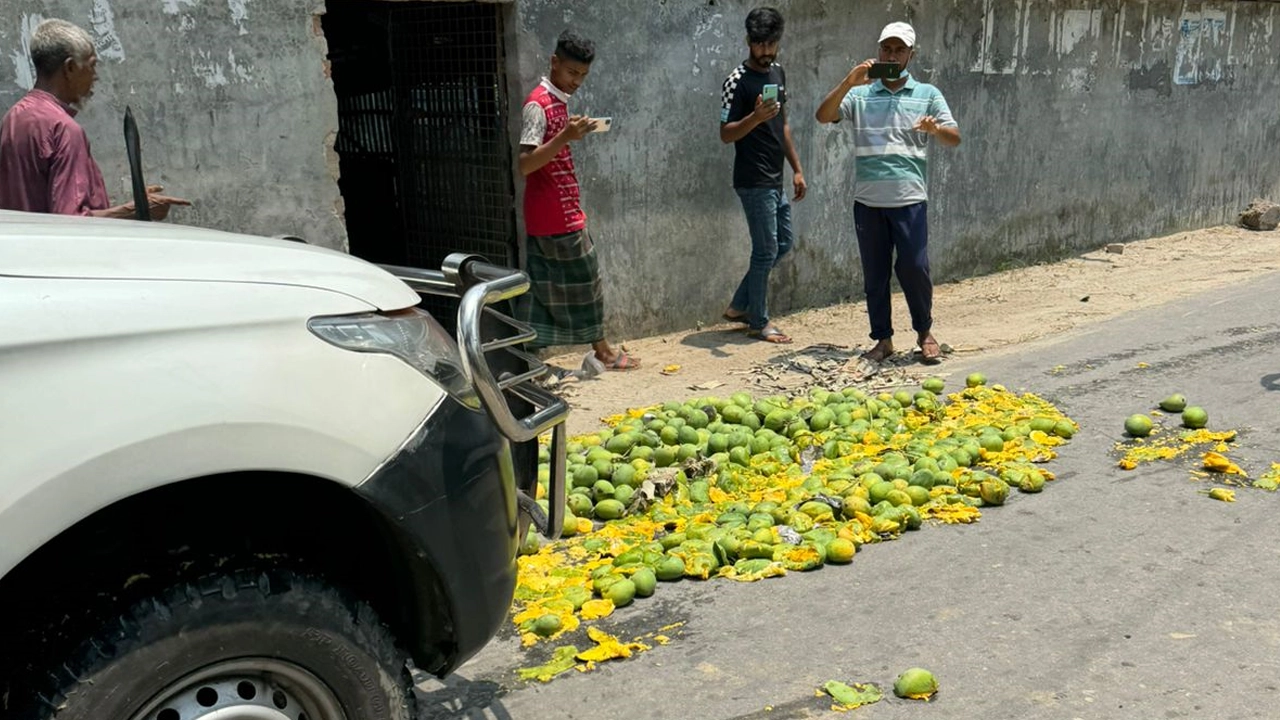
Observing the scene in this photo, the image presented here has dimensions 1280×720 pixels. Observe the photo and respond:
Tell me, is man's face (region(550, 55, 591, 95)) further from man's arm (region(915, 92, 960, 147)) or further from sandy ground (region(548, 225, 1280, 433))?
man's arm (region(915, 92, 960, 147))

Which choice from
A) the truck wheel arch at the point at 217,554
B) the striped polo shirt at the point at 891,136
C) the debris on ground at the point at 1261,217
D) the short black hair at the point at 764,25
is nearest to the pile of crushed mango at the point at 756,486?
the truck wheel arch at the point at 217,554

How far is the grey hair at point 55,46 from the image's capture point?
4.47 meters

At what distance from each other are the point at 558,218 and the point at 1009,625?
3957 mm

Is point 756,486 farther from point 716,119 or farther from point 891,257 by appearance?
point 716,119

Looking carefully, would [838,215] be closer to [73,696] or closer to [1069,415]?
[1069,415]

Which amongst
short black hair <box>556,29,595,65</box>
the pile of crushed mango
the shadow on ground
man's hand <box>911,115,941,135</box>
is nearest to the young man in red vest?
short black hair <box>556,29,595,65</box>

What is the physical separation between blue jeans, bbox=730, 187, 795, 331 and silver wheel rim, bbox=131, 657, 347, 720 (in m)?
6.09

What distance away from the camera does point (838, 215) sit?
373 inches

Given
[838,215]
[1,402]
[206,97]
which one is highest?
[206,97]

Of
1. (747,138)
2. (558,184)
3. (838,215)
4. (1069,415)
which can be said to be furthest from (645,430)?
(838,215)

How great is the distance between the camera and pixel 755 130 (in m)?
7.87

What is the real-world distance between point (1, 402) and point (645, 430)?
12.9 ft

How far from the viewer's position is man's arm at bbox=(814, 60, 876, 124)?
6938mm

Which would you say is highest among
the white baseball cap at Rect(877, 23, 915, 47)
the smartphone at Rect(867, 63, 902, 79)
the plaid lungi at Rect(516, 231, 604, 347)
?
Result: the white baseball cap at Rect(877, 23, 915, 47)
